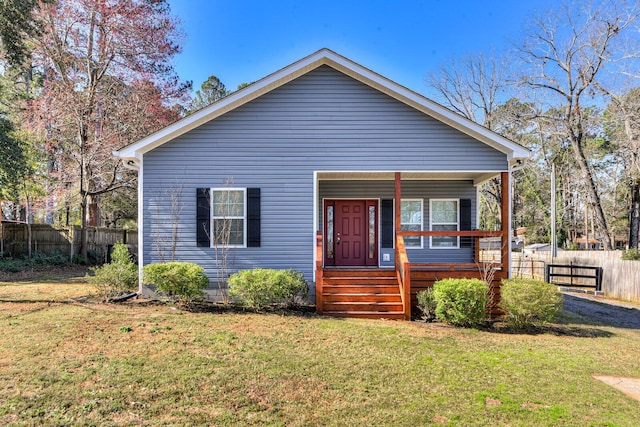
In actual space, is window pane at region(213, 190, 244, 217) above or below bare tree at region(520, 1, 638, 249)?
below

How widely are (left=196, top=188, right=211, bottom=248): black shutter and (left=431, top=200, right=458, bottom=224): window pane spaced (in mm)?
6397

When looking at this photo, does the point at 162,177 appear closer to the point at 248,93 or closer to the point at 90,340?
the point at 248,93

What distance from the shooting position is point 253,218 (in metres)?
8.76

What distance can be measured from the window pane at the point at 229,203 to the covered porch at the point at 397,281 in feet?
6.91

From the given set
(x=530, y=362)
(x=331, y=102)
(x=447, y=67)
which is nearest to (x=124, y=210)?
(x=331, y=102)

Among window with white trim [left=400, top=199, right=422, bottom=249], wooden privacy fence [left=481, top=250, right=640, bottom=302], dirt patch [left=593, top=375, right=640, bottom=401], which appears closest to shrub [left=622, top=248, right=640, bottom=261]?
wooden privacy fence [left=481, top=250, right=640, bottom=302]

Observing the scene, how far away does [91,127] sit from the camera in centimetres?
1580

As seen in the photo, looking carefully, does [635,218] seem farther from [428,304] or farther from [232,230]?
[232,230]

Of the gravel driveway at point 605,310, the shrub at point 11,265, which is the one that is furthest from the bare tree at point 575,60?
the shrub at point 11,265

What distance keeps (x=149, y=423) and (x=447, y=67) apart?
1076 inches

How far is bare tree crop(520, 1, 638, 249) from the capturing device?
16984 mm

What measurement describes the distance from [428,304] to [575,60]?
18104 millimetres

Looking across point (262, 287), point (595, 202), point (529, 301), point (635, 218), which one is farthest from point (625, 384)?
point (635, 218)

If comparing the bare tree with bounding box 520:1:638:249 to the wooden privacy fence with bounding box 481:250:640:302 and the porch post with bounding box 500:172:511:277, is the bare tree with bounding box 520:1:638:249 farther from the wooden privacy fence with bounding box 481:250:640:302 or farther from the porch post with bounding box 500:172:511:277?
the porch post with bounding box 500:172:511:277
